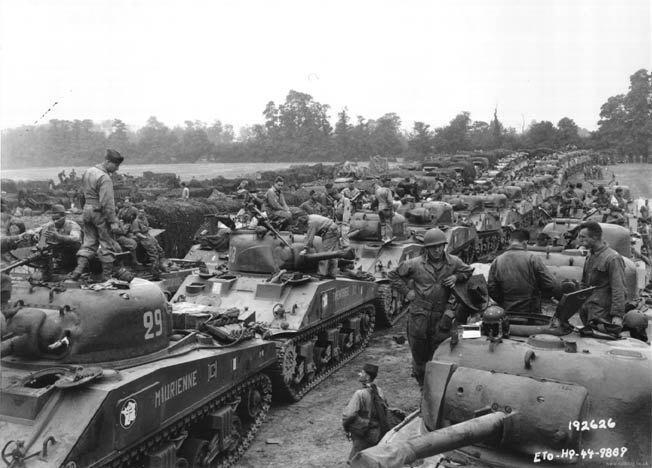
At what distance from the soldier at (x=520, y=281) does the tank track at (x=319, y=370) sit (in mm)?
3810

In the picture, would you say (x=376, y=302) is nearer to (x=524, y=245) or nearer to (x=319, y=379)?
(x=319, y=379)

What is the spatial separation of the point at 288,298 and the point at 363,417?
15.1ft

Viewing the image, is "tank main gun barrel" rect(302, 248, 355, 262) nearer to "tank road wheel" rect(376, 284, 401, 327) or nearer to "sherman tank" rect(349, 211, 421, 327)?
"sherman tank" rect(349, 211, 421, 327)

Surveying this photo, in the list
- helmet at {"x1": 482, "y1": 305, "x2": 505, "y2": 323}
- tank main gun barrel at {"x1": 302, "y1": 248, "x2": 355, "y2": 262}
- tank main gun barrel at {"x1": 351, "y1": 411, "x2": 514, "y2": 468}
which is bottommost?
tank main gun barrel at {"x1": 351, "y1": 411, "x2": 514, "y2": 468}

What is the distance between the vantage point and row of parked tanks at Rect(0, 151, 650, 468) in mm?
5910

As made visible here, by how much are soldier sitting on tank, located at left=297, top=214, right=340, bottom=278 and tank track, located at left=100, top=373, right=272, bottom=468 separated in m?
3.12

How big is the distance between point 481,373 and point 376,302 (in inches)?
373

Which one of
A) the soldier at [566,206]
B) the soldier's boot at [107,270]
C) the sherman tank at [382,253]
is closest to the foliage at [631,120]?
the soldier at [566,206]

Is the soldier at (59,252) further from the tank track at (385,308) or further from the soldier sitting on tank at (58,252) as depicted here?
the tank track at (385,308)

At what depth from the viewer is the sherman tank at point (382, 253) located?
15508 mm

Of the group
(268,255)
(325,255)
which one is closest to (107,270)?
(268,255)

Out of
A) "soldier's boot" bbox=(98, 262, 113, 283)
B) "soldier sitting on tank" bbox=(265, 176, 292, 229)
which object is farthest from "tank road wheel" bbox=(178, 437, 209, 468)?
"soldier sitting on tank" bbox=(265, 176, 292, 229)

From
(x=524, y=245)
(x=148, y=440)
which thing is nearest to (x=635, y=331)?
(x=524, y=245)

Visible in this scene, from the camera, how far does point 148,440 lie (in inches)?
267
